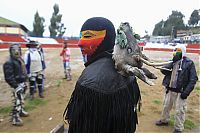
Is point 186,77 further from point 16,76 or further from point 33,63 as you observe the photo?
point 33,63

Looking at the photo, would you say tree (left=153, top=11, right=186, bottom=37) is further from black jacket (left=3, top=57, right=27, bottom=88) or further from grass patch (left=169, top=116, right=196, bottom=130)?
black jacket (left=3, top=57, right=27, bottom=88)

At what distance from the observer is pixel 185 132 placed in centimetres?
486

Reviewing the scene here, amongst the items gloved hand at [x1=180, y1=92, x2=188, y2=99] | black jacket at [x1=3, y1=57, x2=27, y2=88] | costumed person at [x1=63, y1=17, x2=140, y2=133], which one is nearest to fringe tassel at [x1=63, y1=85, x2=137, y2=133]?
costumed person at [x1=63, y1=17, x2=140, y2=133]

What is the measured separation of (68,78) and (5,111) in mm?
4058

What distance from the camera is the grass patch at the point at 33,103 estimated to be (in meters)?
5.94

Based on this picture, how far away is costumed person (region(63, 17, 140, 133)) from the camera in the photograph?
1.40 m

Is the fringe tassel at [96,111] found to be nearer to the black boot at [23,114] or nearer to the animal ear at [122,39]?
the animal ear at [122,39]

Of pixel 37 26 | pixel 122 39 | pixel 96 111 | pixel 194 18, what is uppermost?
pixel 194 18

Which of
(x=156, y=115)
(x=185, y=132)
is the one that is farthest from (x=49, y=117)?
(x=185, y=132)

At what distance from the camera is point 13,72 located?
474cm

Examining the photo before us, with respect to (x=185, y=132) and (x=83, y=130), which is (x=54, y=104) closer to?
(x=185, y=132)

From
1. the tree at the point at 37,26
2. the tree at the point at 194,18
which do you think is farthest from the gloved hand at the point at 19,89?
the tree at the point at 194,18

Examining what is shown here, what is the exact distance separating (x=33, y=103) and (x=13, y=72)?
1809mm

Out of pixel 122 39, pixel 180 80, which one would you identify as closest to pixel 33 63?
pixel 180 80
